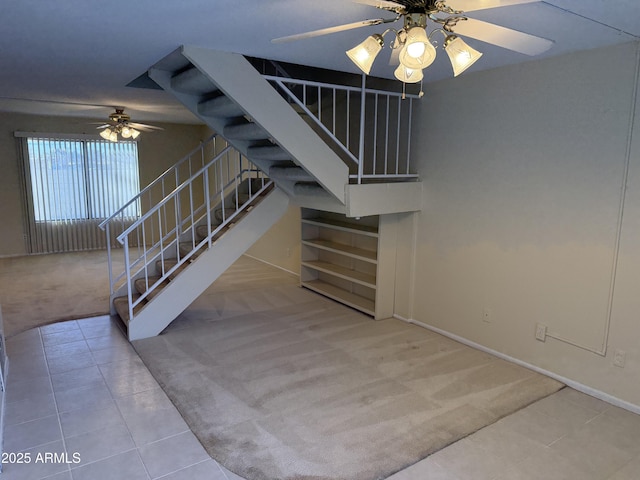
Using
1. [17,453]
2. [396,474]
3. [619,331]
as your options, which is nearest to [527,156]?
[619,331]

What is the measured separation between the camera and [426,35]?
6.03 ft

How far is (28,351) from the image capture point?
353 cm

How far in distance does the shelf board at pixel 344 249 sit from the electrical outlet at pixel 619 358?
2082mm

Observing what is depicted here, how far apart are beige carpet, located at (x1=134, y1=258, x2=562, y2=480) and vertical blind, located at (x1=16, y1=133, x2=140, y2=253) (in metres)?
4.21

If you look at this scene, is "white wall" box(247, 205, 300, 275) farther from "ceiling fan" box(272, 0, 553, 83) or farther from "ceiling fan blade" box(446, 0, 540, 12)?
"ceiling fan blade" box(446, 0, 540, 12)

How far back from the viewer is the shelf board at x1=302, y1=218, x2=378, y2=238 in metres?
4.47

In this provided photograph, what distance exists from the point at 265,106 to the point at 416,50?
1565 millimetres

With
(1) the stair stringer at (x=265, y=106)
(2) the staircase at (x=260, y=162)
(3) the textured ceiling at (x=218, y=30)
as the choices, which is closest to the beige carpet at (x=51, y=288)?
(2) the staircase at (x=260, y=162)

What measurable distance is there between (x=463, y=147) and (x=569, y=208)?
1023 millimetres

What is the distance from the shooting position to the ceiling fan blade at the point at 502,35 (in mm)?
1784

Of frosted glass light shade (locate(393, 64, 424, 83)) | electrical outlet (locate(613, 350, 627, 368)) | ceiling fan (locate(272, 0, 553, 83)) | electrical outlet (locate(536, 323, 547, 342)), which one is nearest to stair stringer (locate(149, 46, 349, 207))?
ceiling fan (locate(272, 0, 553, 83))

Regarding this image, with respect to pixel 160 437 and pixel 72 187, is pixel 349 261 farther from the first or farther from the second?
pixel 72 187

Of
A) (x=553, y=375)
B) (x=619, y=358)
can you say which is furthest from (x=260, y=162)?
(x=619, y=358)

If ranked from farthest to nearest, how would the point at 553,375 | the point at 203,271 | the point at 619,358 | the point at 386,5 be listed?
the point at 203,271 < the point at 553,375 < the point at 619,358 < the point at 386,5
